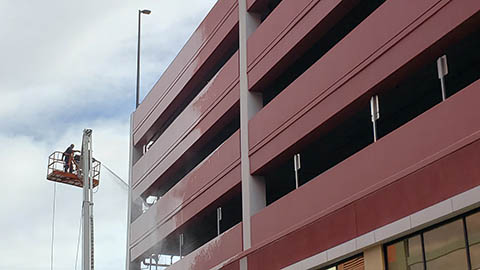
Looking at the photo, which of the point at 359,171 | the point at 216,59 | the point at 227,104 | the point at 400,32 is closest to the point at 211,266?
the point at 227,104

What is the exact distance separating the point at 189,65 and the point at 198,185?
301 inches

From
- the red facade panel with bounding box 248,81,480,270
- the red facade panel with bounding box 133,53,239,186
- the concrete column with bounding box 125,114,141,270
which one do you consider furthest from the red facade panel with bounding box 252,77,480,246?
the concrete column with bounding box 125,114,141,270

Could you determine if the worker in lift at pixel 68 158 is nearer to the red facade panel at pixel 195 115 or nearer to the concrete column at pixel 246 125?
the red facade panel at pixel 195 115

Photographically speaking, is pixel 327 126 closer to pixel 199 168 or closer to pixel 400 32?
pixel 400 32

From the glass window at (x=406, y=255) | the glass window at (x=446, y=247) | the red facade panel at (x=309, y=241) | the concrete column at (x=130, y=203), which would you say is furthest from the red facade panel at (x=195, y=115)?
the glass window at (x=446, y=247)

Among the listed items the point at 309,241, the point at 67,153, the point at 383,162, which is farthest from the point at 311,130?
the point at 67,153

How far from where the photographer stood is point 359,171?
2942cm

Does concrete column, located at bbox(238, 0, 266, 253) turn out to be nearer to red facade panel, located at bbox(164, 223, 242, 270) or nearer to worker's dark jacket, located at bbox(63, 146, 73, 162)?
red facade panel, located at bbox(164, 223, 242, 270)

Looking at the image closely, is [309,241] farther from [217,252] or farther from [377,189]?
[217,252]

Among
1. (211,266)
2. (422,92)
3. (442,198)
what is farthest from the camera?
(211,266)

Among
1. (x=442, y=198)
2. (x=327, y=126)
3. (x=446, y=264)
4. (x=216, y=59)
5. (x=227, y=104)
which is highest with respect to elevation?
(x=216, y=59)

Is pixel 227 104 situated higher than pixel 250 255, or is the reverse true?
pixel 227 104

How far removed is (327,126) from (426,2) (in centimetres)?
698

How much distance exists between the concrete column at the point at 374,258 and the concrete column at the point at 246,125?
31.3 ft
